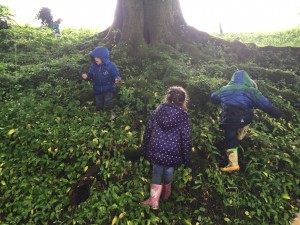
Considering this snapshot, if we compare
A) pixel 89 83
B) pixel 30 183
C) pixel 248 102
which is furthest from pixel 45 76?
pixel 248 102

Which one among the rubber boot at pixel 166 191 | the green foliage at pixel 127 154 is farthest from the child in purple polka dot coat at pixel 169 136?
the green foliage at pixel 127 154

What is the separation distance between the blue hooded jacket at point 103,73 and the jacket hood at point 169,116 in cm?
235

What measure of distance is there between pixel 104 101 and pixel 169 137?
9.44ft

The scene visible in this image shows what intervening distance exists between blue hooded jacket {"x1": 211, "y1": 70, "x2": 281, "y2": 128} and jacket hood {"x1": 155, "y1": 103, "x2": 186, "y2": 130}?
1.35 meters

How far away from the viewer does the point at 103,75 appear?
6914 mm

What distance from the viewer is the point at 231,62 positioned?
1013 cm

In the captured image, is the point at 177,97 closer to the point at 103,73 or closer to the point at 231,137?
the point at 231,137

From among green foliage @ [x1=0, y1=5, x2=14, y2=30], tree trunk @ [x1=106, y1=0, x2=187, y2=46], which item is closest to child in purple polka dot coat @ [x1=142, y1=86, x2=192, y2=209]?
tree trunk @ [x1=106, y1=0, x2=187, y2=46]

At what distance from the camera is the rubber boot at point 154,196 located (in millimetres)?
5050

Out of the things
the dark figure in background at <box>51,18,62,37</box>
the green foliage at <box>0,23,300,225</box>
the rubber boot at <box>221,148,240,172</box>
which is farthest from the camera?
the dark figure in background at <box>51,18,62,37</box>

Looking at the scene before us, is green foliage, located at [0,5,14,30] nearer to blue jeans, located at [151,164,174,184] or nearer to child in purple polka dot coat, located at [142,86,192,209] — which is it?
child in purple polka dot coat, located at [142,86,192,209]

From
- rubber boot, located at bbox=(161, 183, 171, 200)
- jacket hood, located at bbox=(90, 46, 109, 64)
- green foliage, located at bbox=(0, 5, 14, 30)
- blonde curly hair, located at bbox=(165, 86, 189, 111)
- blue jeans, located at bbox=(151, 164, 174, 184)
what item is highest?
green foliage, located at bbox=(0, 5, 14, 30)

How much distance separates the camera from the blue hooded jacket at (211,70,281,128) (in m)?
5.66

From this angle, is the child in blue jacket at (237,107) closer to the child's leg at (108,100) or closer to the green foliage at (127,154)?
the green foliage at (127,154)
